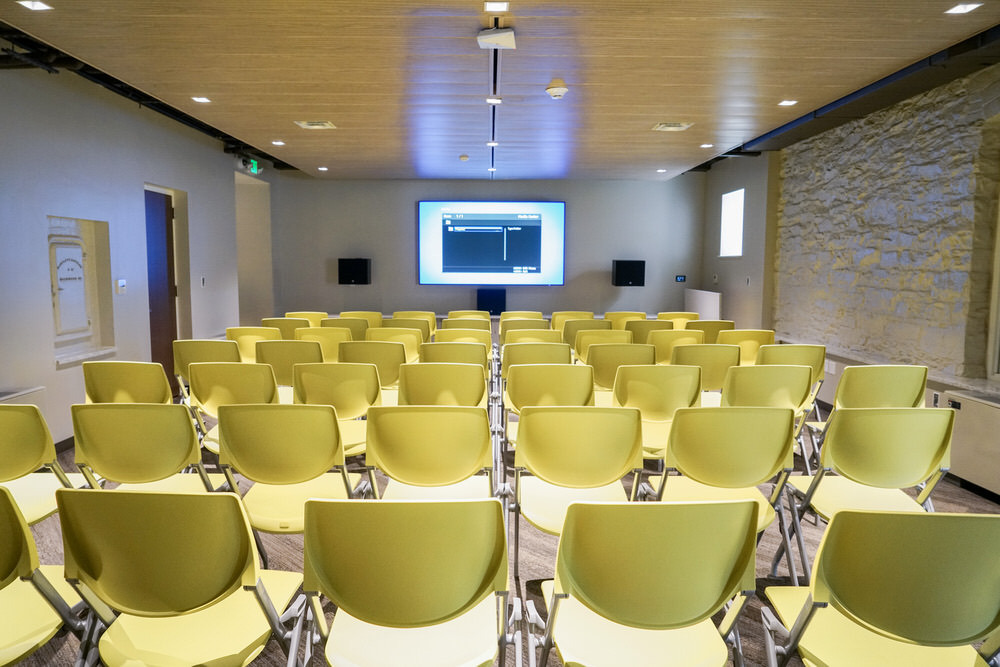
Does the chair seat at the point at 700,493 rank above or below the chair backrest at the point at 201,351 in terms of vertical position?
below

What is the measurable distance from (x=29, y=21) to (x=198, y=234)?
4954 mm

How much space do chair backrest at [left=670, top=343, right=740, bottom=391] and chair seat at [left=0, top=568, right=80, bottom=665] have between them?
149 inches

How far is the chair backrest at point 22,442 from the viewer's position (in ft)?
8.60

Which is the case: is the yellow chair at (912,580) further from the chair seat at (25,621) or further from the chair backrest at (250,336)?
the chair backrest at (250,336)

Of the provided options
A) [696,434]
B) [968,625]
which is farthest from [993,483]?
[968,625]

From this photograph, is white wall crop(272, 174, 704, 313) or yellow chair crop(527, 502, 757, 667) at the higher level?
white wall crop(272, 174, 704, 313)

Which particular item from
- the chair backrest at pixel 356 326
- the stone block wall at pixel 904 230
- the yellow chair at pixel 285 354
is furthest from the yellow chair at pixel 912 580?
the chair backrest at pixel 356 326

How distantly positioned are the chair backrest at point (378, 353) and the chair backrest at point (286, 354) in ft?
0.67

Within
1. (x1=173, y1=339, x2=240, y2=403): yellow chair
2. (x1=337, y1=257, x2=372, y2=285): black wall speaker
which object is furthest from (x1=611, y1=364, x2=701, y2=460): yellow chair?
(x1=337, y1=257, x2=372, y2=285): black wall speaker

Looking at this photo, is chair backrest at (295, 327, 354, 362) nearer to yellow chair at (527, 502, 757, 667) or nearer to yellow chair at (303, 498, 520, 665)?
yellow chair at (303, 498, 520, 665)

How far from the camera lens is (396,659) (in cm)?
167

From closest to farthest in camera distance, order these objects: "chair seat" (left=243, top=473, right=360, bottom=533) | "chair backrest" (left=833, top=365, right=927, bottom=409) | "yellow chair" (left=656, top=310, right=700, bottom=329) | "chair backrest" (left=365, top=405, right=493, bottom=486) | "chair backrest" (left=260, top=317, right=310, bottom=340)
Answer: "chair seat" (left=243, top=473, right=360, bottom=533) → "chair backrest" (left=365, top=405, right=493, bottom=486) → "chair backrest" (left=833, top=365, right=927, bottom=409) → "chair backrest" (left=260, top=317, right=310, bottom=340) → "yellow chair" (left=656, top=310, right=700, bottom=329)

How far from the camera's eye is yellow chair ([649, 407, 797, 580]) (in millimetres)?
2582

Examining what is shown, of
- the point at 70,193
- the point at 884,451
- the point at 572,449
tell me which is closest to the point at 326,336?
the point at 70,193
